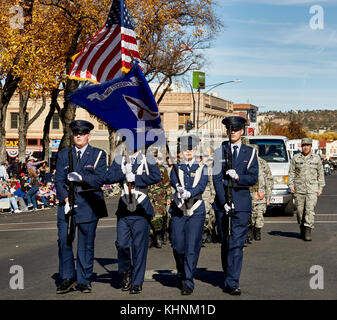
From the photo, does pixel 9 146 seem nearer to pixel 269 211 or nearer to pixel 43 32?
pixel 43 32

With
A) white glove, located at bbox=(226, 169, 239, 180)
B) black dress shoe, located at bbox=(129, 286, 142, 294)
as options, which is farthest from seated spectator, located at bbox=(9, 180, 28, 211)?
white glove, located at bbox=(226, 169, 239, 180)

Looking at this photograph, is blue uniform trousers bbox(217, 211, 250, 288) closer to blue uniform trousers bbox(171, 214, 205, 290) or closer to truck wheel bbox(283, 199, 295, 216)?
blue uniform trousers bbox(171, 214, 205, 290)

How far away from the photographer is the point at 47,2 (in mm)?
27703

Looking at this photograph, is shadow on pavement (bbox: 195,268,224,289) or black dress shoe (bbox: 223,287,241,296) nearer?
black dress shoe (bbox: 223,287,241,296)

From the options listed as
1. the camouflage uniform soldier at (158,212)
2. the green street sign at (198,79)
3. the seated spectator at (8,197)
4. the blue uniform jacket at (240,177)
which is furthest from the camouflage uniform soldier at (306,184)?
the green street sign at (198,79)

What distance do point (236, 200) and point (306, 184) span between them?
5573 mm

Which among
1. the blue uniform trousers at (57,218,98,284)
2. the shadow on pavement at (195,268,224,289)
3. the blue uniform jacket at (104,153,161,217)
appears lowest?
the shadow on pavement at (195,268,224,289)

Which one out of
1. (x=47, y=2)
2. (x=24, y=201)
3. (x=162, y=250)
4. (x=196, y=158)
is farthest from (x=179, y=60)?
(x=196, y=158)

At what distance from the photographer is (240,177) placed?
26.0ft

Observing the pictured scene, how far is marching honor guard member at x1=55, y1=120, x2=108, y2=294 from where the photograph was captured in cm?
789

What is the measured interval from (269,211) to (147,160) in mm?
12333

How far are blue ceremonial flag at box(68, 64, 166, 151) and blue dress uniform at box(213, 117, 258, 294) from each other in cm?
81

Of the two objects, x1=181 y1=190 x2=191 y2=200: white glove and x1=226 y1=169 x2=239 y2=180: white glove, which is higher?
x1=226 y1=169 x2=239 y2=180: white glove

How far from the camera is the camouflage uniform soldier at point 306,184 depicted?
42.9 feet
